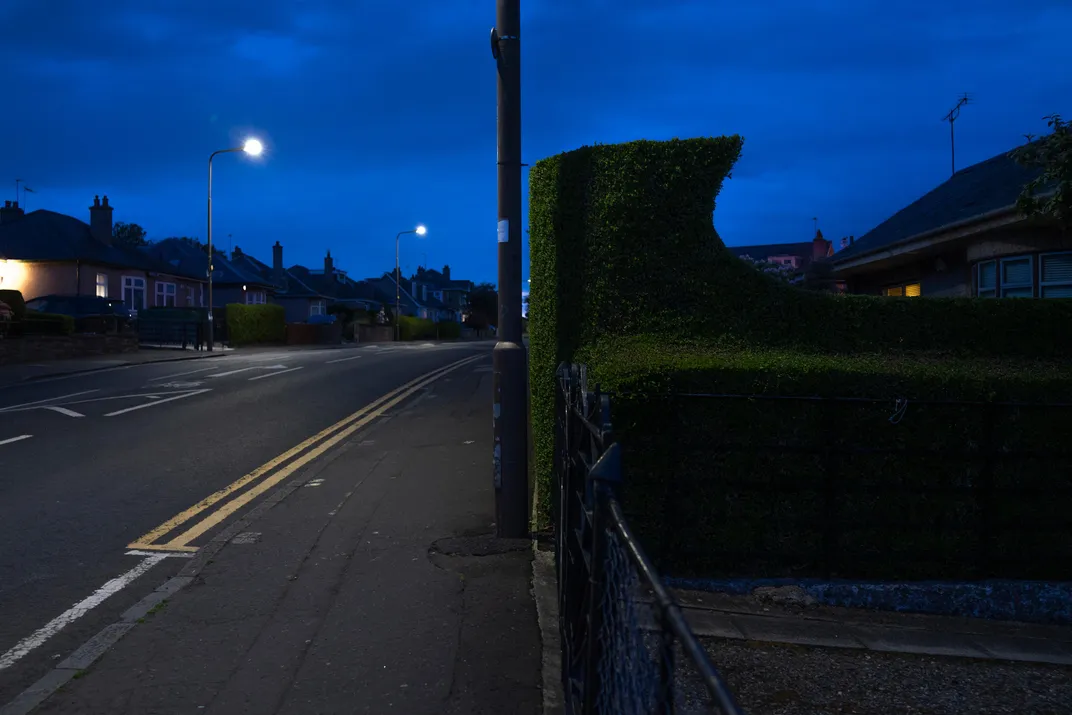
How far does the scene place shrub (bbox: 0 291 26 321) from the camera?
26.5 m

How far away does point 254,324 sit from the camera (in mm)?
47594

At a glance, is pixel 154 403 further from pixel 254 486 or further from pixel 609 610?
pixel 609 610

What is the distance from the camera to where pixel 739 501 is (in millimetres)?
6113

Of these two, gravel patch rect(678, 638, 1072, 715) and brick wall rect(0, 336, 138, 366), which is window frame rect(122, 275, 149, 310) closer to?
brick wall rect(0, 336, 138, 366)

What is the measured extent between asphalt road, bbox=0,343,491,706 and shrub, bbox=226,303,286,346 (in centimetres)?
2489

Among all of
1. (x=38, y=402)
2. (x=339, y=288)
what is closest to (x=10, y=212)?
(x=38, y=402)

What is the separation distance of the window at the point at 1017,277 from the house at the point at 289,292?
72.8 meters

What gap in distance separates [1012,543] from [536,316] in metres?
4.02

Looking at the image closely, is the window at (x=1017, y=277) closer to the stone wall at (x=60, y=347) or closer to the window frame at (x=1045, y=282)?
the window frame at (x=1045, y=282)

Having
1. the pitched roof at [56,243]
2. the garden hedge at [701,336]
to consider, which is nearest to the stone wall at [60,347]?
the pitched roof at [56,243]

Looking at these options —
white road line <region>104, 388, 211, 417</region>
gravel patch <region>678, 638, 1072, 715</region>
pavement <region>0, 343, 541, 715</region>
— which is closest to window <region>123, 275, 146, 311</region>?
white road line <region>104, 388, 211, 417</region>

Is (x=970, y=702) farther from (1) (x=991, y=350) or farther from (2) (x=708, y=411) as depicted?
(1) (x=991, y=350)

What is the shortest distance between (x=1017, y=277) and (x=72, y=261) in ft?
139

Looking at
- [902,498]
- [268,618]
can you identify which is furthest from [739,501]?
[268,618]
